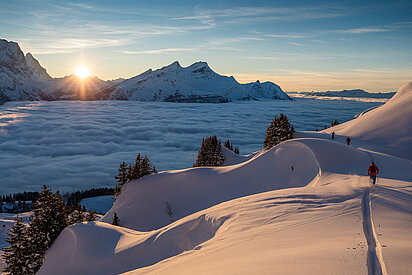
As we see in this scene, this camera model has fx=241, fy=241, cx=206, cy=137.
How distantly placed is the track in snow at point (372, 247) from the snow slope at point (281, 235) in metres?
0.03

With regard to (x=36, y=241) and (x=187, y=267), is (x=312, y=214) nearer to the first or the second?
(x=187, y=267)

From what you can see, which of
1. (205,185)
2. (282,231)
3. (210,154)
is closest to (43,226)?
(205,185)

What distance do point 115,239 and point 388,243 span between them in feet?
62.0

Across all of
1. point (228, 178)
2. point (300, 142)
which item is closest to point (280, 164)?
point (300, 142)

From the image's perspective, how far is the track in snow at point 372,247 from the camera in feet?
20.9

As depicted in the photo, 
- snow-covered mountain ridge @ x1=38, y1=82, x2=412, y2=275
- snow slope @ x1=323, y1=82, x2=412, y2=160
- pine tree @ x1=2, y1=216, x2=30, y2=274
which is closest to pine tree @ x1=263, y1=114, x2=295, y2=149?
snow slope @ x1=323, y1=82, x2=412, y2=160

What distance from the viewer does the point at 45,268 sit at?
66.3ft

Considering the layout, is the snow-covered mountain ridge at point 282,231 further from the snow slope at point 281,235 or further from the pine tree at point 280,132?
the pine tree at point 280,132

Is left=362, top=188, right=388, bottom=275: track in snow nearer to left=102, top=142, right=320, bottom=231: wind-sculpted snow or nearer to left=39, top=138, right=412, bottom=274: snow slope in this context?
left=39, top=138, right=412, bottom=274: snow slope

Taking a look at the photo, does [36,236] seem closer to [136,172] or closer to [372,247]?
[136,172]

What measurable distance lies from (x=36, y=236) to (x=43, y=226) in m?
1.05

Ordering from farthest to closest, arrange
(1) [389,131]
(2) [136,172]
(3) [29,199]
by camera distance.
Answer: (3) [29,199], (1) [389,131], (2) [136,172]

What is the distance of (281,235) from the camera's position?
10156 mm

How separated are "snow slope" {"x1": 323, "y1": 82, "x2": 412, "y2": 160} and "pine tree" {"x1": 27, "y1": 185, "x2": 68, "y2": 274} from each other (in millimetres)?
50866
